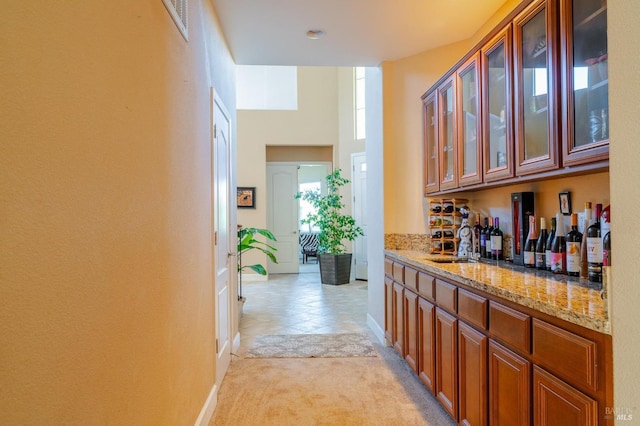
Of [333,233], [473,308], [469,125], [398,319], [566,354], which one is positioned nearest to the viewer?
[566,354]

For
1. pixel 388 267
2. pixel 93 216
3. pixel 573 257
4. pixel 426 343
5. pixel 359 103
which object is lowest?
pixel 426 343

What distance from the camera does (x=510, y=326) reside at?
1.58 m

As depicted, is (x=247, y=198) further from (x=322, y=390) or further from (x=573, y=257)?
(x=573, y=257)

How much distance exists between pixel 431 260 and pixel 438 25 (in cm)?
188

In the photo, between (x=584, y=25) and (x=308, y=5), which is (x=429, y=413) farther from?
(x=308, y=5)

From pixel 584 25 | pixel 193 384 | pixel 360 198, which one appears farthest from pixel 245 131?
pixel 584 25

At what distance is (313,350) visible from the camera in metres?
3.58

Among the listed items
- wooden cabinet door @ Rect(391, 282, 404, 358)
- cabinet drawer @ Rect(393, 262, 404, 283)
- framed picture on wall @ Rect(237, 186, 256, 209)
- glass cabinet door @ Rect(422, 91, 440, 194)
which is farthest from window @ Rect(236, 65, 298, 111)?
wooden cabinet door @ Rect(391, 282, 404, 358)

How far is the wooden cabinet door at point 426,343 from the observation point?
95.2 inches

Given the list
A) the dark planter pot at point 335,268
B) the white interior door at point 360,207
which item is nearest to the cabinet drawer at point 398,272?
the dark planter pot at point 335,268

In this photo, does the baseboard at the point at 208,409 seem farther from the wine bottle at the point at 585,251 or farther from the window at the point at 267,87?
the window at the point at 267,87

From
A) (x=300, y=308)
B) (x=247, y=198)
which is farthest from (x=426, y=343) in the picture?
(x=247, y=198)

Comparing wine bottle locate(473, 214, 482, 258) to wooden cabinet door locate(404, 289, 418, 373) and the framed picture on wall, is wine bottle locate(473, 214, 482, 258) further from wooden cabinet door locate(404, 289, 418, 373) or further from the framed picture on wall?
the framed picture on wall

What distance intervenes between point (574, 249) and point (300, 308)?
3877 mm
